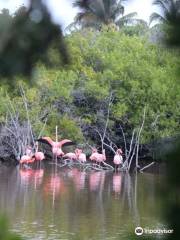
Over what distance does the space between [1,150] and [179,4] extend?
18132mm

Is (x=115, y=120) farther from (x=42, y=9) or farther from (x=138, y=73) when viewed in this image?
(x=42, y=9)

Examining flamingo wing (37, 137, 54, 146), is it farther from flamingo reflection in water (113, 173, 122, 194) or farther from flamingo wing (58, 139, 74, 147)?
flamingo reflection in water (113, 173, 122, 194)

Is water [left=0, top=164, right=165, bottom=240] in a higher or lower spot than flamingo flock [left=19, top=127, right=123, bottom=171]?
lower

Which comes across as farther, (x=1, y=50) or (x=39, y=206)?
(x=39, y=206)

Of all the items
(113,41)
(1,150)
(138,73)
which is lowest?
(1,150)

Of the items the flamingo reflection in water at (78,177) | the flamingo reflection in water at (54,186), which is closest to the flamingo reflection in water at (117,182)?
the flamingo reflection in water at (78,177)

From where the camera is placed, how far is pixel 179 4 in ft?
3.46

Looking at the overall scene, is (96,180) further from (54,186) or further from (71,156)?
(71,156)

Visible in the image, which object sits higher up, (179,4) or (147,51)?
(147,51)

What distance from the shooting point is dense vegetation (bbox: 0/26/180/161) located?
1856 centimetres

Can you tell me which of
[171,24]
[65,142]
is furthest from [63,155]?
[171,24]

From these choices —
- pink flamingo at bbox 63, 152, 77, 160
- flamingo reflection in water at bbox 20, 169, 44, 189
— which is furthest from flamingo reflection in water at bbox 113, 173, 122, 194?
flamingo reflection in water at bbox 20, 169, 44, 189

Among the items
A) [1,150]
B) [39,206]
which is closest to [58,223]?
[39,206]

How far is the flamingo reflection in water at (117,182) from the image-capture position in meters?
13.5
